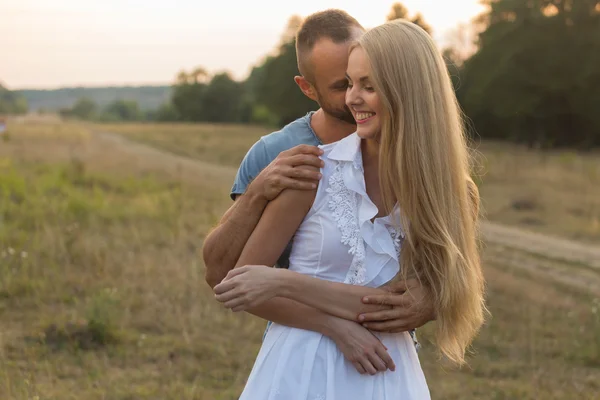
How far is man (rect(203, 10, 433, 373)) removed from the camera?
2248 millimetres

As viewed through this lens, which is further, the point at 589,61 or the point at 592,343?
the point at 589,61

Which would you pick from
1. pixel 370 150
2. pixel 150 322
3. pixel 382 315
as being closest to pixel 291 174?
pixel 370 150

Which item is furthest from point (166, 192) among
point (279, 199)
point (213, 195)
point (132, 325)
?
point (279, 199)

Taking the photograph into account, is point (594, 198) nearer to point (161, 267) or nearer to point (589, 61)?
point (161, 267)

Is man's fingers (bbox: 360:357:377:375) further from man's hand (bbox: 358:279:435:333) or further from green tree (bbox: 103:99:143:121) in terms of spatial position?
green tree (bbox: 103:99:143:121)

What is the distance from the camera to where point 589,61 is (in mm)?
38500

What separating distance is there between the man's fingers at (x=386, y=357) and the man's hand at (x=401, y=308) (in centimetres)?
6

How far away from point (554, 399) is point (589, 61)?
36.2 meters

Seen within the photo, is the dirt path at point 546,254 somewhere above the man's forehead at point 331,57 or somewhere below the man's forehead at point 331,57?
below

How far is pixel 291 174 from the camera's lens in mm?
2236

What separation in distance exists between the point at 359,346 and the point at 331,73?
2.84 ft

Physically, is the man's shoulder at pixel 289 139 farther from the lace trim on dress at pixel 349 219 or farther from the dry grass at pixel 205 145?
the dry grass at pixel 205 145

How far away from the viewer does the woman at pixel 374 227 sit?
218 centimetres

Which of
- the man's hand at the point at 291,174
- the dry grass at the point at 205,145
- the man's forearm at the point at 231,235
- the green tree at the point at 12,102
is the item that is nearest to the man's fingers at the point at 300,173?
the man's hand at the point at 291,174
